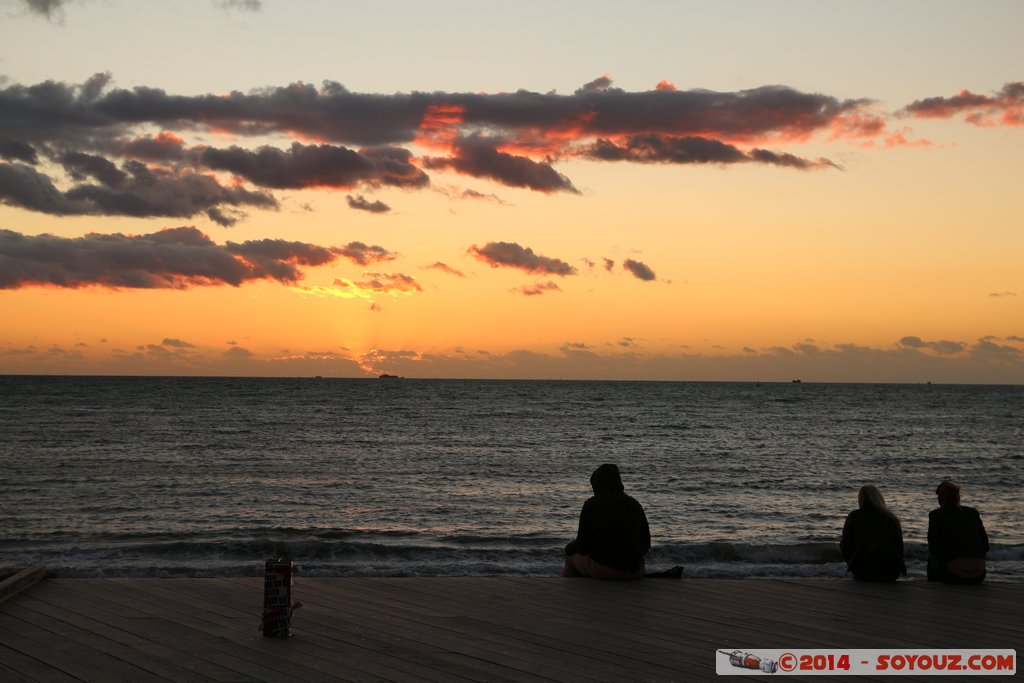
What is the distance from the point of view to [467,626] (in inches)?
326

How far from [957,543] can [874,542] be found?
0.96 meters

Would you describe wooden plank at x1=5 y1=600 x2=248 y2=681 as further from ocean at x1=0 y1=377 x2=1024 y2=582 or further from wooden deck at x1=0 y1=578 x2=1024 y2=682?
ocean at x1=0 y1=377 x2=1024 y2=582

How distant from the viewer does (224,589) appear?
9664mm

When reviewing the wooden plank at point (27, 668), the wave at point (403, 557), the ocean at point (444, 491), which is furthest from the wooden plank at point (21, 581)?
the wave at point (403, 557)

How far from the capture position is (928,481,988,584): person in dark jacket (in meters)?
10.5

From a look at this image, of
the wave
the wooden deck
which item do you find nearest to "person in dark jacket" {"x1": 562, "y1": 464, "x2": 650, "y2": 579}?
the wooden deck

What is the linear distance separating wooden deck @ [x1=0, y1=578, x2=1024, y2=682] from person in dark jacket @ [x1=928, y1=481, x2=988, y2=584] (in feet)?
0.90

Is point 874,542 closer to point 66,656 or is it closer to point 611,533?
point 611,533

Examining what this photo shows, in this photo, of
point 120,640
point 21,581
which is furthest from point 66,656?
point 21,581

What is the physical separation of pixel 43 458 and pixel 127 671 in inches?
1439

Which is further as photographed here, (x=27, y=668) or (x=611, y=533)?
(x=611, y=533)

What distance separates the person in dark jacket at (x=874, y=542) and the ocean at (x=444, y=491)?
3081 millimetres

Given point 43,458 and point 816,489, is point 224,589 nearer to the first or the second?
point 816,489

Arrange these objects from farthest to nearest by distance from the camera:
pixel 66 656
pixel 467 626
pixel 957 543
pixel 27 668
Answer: pixel 957 543, pixel 467 626, pixel 66 656, pixel 27 668
